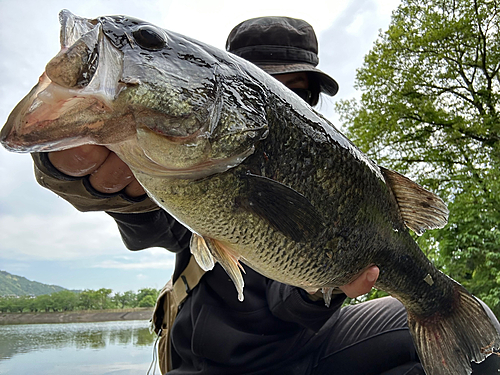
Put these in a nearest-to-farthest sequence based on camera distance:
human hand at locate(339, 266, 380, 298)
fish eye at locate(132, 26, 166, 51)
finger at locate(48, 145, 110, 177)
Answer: fish eye at locate(132, 26, 166, 51)
finger at locate(48, 145, 110, 177)
human hand at locate(339, 266, 380, 298)

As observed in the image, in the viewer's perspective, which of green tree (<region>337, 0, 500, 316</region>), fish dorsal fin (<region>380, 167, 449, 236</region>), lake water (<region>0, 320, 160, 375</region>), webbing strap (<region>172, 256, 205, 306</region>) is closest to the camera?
fish dorsal fin (<region>380, 167, 449, 236</region>)

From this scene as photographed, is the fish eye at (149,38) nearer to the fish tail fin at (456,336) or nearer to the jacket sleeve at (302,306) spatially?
the jacket sleeve at (302,306)

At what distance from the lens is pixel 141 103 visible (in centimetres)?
116

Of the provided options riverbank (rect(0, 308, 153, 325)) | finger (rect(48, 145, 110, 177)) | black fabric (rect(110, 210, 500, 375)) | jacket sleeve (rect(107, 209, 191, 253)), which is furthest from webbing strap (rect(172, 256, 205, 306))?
riverbank (rect(0, 308, 153, 325))

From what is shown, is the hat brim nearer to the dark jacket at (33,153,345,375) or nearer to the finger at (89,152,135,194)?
the dark jacket at (33,153,345,375)

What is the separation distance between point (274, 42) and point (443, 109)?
41.3 ft

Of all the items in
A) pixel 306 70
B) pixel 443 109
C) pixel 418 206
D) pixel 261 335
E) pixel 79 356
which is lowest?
pixel 79 356

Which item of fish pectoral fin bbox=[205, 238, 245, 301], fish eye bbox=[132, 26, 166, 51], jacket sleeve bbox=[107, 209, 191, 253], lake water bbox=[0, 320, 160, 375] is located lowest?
lake water bbox=[0, 320, 160, 375]

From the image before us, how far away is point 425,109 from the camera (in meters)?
13.3

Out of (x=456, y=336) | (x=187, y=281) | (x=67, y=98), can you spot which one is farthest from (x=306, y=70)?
(x=67, y=98)

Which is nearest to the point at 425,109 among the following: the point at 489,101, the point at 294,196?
the point at 489,101

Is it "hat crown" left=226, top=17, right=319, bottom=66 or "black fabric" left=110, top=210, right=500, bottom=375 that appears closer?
"black fabric" left=110, top=210, right=500, bottom=375

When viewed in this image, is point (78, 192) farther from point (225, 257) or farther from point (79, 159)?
point (225, 257)

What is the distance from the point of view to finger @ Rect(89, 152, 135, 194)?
5.50 ft
